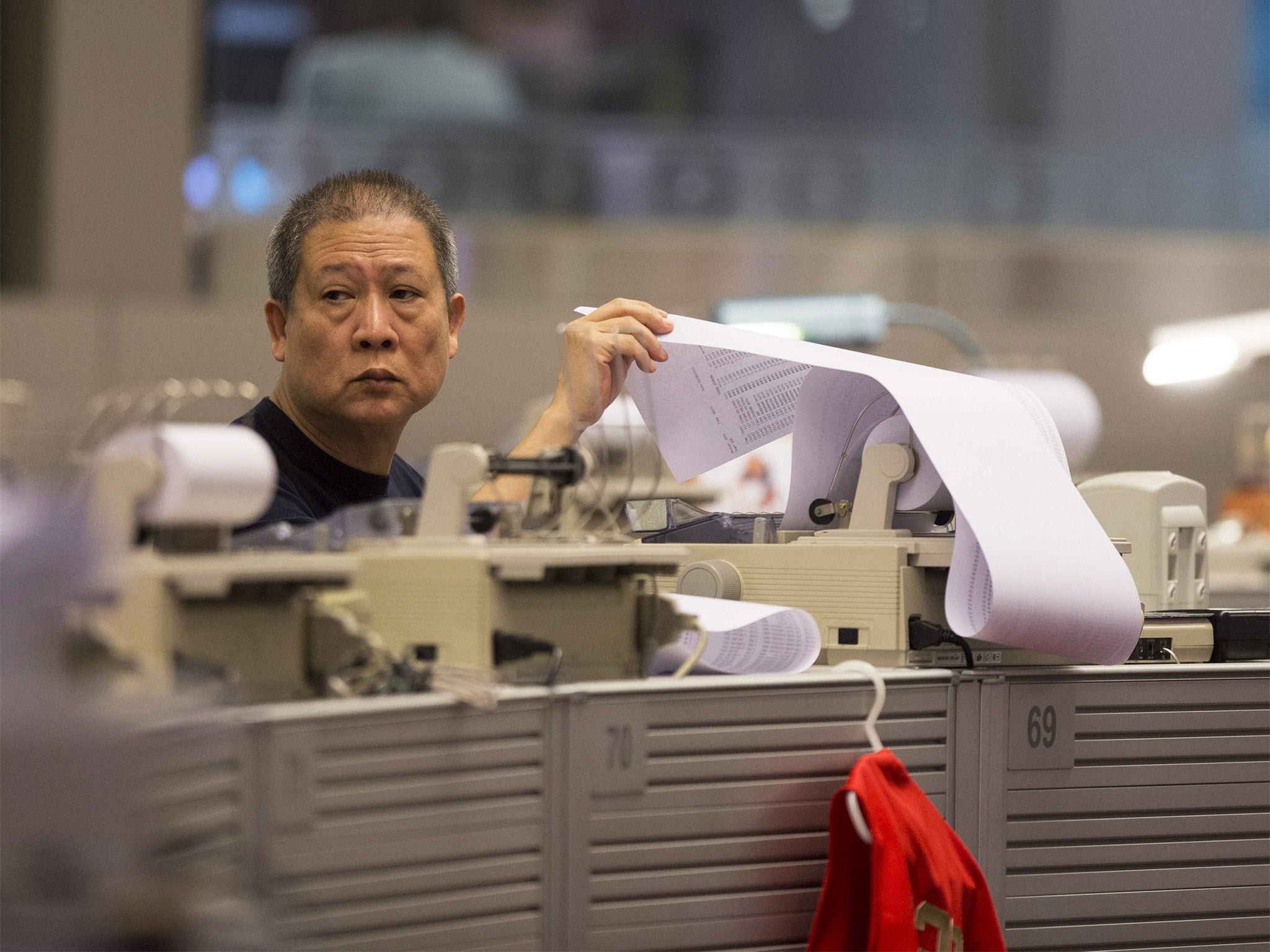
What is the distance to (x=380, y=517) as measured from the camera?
1.31m

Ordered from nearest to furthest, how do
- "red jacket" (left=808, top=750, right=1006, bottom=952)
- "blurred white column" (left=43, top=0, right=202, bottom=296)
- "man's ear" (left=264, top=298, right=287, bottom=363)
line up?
1. "red jacket" (left=808, top=750, right=1006, bottom=952)
2. "man's ear" (left=264, top=298, right=287, bottom=363)
3. "blurred white column" (left=43, top=0, right=202, bottom=296)

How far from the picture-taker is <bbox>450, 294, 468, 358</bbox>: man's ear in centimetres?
187

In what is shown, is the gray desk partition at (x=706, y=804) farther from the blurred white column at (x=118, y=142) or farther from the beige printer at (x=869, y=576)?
the blurred white column at (x=118, y=142)

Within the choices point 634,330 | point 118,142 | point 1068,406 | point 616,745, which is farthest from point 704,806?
point 118,142

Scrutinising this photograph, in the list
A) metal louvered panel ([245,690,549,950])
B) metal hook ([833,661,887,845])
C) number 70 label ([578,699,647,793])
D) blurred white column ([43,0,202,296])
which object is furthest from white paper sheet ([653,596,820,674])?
blurred white column ([43,0,202,296])

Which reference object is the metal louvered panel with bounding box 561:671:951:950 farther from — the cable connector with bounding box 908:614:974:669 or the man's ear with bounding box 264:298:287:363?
the man's ear with bounding box 264:298:287:363

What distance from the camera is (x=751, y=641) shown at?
4.81 ft

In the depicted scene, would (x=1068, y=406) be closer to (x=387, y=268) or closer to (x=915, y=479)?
(x=915, y=479)

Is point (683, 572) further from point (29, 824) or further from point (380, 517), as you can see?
point (29, 824)

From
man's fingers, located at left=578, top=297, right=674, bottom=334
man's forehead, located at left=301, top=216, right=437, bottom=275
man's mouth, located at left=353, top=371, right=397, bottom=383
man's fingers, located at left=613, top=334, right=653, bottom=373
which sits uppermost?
man's forehead, located at left=301, top=216, right=437, bottom=275

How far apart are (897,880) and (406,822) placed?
42 centimetres

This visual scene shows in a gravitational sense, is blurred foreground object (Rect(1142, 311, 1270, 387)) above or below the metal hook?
above

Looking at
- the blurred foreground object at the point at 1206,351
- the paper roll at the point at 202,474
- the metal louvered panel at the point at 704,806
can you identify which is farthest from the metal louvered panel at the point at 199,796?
the blurred foreground object at the point at 1206,351

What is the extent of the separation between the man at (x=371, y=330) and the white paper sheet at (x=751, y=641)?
0.29m
